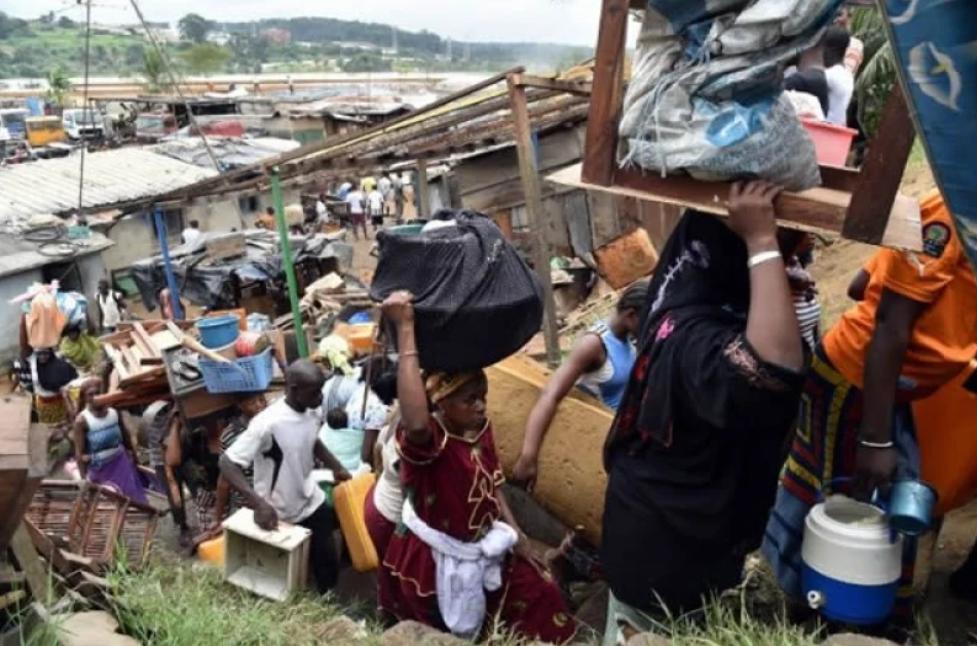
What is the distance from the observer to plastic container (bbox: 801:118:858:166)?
229cm

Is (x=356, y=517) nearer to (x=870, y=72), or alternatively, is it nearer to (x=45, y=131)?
(x=870, y=72)

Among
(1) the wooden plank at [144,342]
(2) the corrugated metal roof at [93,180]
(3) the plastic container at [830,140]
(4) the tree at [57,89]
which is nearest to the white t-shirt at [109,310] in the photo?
(1) the wooden plank at [144,342]

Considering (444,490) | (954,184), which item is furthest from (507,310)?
(954,184)

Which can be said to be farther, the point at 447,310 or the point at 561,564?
the point at 561,564

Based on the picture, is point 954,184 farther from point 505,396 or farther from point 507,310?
point 505,396

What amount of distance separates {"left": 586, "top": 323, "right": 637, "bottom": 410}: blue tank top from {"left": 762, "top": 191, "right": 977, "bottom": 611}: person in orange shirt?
2.70 feet

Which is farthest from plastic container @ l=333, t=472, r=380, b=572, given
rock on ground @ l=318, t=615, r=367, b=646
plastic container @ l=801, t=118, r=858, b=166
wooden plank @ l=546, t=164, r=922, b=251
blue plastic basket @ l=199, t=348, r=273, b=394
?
plastic container @ l=801, t=118, r=858, b=166

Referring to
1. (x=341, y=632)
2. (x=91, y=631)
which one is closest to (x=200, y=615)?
(x=91, y=631)

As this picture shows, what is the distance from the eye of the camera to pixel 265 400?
22.8 feet

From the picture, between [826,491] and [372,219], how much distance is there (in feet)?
75.5

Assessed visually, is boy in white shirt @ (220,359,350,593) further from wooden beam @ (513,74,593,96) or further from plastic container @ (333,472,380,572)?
wooden beam @ (513,74,593,96)

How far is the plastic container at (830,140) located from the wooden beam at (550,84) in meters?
3.61

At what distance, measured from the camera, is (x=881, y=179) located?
5.93ft

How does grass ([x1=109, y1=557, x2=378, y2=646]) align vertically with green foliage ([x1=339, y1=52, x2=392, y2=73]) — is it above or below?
below
